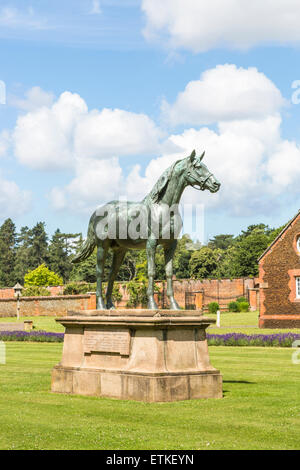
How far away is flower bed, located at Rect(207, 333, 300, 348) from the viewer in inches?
905

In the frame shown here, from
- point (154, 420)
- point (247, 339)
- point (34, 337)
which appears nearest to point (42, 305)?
point (34, 337)

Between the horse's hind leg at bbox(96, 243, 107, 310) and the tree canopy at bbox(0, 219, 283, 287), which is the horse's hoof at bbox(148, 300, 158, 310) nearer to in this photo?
the horse's hind leg at bbox(96, 243, 107, 310)

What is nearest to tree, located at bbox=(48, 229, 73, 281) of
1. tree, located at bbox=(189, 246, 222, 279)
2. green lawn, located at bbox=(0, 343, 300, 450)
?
tree, located at bbox=(189, 246, 222, 279)

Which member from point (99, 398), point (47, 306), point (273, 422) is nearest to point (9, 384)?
point (99, 398)

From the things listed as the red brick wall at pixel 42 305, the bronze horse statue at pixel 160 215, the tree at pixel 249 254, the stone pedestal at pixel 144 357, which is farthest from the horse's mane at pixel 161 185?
the tree at pixel 249 254

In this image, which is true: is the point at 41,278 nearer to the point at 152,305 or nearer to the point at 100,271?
the point at 100,271

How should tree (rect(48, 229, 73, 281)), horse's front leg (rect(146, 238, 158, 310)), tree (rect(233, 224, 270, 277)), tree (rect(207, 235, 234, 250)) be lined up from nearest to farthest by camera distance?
1. horse's front leg (rect(146, 238, 158, 310))
2. tree (rect(233, 224, 270, 277))
3. tree (rect(48, 229, 73, 281))
4. tree (rect(207, 235, 234, 250))

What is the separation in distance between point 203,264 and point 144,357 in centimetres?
6507

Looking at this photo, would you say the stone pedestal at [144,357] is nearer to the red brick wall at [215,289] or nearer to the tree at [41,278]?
the red brick wall at [215,289]

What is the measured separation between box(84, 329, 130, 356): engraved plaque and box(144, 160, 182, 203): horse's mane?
231cm

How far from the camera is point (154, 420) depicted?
8.22 m

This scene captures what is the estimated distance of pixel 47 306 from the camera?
5353cm

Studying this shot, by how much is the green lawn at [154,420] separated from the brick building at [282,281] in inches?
921
